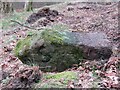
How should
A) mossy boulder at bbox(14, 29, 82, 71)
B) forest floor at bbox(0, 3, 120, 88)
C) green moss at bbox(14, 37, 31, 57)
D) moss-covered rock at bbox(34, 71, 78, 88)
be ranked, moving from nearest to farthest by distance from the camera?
moss-covered rock at bbox(34, 71, 78, 88)
forest floor at bbox(0, 3, 120, 88)
mossy boulder at bbox(14, 29, 82, 71)
green moss at bbox(14, 37, 31, 57)

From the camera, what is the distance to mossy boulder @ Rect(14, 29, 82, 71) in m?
7.63

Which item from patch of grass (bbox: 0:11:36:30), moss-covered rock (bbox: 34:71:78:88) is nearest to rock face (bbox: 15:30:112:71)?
moss-covered rock (bbox: 34:71:78:88)

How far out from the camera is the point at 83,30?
11695 millimetres

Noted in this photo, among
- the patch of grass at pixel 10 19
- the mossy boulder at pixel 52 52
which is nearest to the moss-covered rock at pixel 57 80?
the mossy boulder at pixel 52 52

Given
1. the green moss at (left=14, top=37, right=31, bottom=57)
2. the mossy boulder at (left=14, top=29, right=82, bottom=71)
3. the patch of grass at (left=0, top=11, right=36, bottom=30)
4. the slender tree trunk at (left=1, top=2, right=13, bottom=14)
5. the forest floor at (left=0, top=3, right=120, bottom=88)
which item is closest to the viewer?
the forest floor at (left=0, top=3, right=120, bottom=88)

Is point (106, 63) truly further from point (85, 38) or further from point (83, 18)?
point (83, 18)

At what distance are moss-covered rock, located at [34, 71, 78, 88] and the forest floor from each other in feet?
0.38

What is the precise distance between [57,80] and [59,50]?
1257mm

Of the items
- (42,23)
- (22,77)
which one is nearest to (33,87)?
(22,77)

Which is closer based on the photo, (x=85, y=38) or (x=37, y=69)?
(x=37, y=69)

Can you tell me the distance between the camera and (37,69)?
23.1 feet

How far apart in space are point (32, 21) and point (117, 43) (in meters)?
6.20

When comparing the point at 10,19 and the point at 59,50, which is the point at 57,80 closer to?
the point at 59,50

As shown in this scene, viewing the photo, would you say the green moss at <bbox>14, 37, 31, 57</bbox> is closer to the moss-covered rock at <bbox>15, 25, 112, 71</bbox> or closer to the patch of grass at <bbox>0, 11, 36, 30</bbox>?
the moss-covered rock at <bbox>15, 25, 112, 71</bbox>
